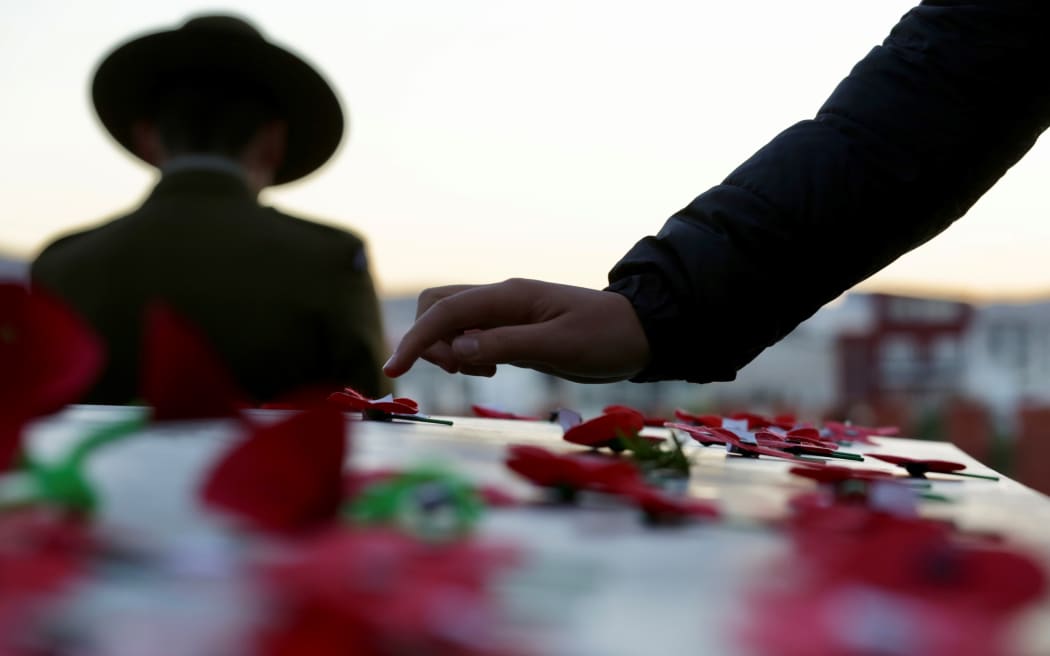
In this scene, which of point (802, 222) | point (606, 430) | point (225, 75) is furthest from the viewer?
point (225, 75)

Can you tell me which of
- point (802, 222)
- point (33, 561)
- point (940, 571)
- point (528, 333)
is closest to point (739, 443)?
point (528, 333)

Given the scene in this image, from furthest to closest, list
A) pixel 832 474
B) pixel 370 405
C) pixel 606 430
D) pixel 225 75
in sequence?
1. pixel 225 75
2. pixel 370 405
3. pixel 606 430
4. pixel 832 474

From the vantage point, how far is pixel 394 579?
0.82ft

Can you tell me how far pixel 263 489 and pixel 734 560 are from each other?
0.16 meters

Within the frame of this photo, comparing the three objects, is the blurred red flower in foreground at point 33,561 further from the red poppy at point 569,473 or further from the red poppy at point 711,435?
the red poppy at point 711,435

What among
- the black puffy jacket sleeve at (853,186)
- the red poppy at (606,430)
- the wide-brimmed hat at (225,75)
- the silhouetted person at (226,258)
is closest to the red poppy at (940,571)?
the red poppy at (606,430)

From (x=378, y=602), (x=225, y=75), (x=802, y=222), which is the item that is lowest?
(x=378, y=602)

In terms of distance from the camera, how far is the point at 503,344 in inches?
34.9

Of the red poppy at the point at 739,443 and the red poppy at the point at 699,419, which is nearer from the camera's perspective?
the red poppy at the point at 739,443

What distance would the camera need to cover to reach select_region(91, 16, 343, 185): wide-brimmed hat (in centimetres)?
235

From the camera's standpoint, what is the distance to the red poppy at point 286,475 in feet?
0.95

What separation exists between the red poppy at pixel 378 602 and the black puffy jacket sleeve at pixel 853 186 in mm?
746

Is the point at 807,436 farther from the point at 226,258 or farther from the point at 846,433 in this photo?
the point at 226,258

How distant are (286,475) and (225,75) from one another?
2224mm
